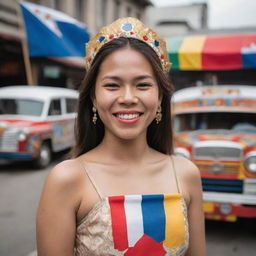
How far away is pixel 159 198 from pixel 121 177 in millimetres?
199

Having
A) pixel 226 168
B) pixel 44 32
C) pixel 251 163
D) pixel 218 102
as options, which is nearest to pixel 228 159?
pixel 226 168

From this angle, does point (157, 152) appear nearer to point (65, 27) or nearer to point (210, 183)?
point (210, 183)

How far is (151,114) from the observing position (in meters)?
1.48

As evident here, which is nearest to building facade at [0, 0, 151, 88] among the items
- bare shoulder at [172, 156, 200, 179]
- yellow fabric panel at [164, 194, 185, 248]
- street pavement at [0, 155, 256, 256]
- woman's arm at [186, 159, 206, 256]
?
street pavement at [0, 155, 256, 256]

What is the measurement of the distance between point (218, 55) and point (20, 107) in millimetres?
4963

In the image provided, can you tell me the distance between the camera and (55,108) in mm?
8938

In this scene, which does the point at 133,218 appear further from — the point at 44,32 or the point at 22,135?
the point at 44,32

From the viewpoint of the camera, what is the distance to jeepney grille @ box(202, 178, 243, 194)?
4027mm

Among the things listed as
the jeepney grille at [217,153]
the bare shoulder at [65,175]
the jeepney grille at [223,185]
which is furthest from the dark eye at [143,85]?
the jeepney grille at [223,185]

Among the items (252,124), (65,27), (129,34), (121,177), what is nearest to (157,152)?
(121,177)

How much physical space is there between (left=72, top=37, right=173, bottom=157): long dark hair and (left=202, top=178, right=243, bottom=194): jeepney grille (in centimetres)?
248

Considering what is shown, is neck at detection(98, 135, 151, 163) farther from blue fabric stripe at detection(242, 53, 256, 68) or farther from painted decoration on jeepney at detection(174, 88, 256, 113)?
blue fabric stripe at detection(242, 53, 256, 68)

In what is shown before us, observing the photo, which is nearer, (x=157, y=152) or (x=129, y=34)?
(x=129, y=34)

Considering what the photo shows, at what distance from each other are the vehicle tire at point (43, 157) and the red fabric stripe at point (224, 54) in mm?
4289
